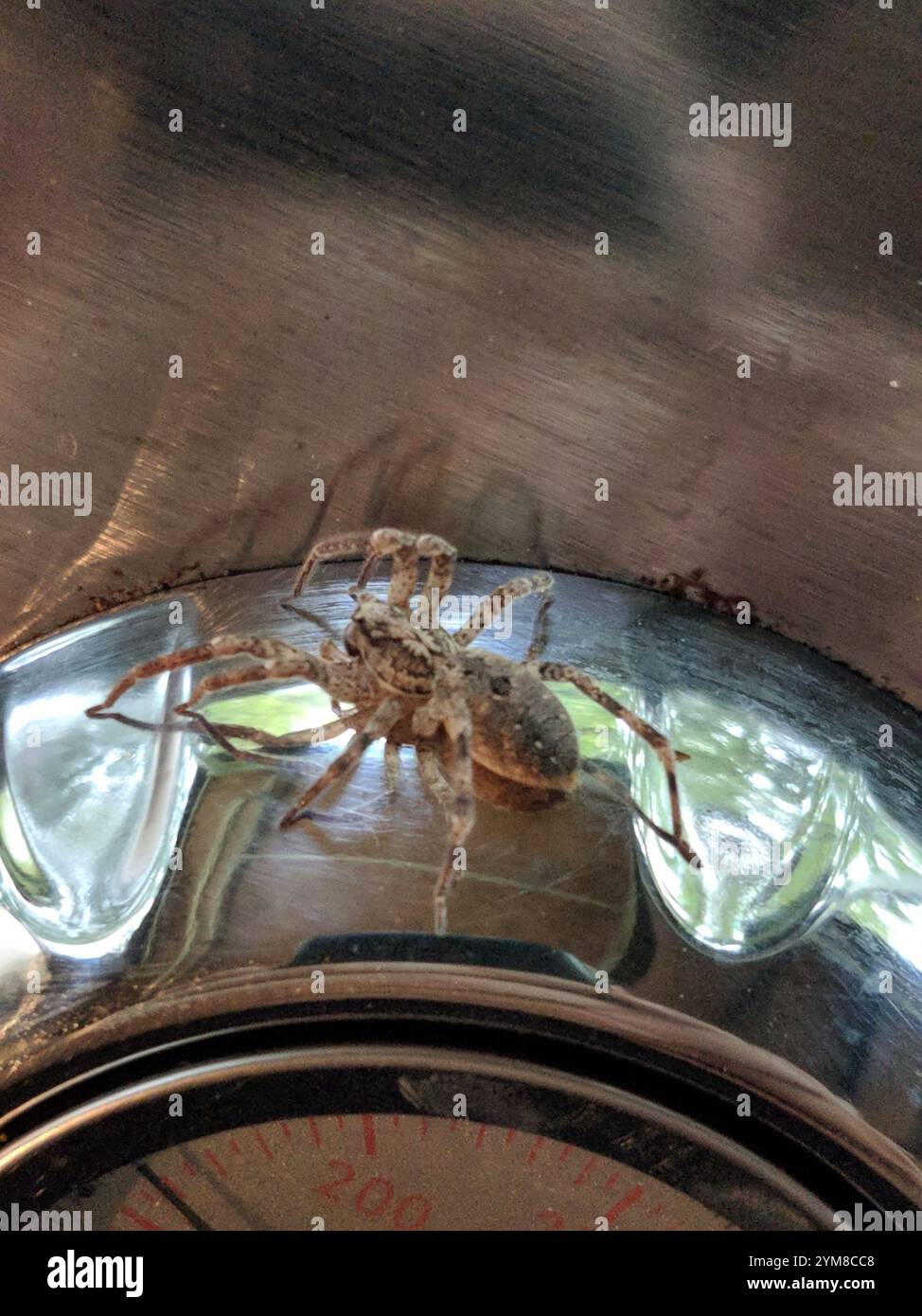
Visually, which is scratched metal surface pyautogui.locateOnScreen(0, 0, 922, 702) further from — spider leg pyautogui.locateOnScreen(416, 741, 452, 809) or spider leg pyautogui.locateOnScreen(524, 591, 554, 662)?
spider leg pyautogui.locateOnScreen(416, 741, 452, 809)

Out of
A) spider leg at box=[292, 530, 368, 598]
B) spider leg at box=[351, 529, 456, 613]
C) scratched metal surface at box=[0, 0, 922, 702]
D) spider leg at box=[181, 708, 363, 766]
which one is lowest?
spider leg at box=[181, 708, 363, 766]

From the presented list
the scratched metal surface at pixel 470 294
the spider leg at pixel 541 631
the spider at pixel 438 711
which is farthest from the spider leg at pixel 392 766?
the scratched metal surface at pixel 470 294

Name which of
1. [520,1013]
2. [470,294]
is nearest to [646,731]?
[520,1013]

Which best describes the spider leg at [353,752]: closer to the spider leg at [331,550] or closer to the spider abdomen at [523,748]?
the spider abdomen at [523,748]

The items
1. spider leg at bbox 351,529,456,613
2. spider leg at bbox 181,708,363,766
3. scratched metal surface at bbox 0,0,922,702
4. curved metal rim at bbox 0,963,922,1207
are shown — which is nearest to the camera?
curved metal rim at bbox 0,963,922,1207

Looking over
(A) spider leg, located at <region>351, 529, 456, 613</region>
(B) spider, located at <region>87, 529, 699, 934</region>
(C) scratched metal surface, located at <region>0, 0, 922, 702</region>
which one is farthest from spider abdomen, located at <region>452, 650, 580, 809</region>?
(C) scratched metal surface, located at <region>0, 0, 922, 702</region>

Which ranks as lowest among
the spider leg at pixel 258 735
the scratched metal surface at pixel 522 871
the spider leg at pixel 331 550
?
the scratched metal surface at pixel 522 871
